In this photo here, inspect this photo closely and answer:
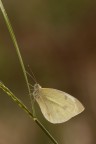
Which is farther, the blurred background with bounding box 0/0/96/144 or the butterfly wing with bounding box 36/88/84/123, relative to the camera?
the blurred background with bounding box 0/0/96/144

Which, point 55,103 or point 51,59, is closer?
point 55,103

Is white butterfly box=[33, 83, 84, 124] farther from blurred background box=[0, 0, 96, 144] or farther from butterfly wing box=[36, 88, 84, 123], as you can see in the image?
blurred background box=[0, 0, 96, 144]

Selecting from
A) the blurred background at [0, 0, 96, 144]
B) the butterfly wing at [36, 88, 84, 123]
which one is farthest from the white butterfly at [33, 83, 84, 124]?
the blurred background at [0, 0, 96, 144]

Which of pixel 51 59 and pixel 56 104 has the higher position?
pixel 56 104

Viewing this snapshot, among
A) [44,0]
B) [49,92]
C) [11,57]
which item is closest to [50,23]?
[44,0]

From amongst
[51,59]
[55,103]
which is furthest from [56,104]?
[51,59]

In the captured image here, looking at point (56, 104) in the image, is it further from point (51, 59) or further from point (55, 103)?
point (51, 59)
